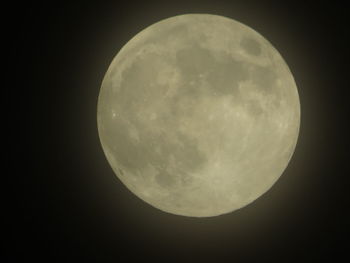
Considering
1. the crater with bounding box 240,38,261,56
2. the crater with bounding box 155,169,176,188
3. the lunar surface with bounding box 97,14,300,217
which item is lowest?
the crater with bounding box 155,169,176,188

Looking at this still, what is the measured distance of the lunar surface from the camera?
13.8 ft

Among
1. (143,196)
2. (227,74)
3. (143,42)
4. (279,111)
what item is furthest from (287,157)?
(143,42)

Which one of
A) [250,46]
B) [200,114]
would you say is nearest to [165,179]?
[200,114]

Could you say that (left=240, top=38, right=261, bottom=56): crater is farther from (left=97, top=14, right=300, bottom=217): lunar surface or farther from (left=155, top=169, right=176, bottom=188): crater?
(left=155, top=169, right=176, bottom=188): crater

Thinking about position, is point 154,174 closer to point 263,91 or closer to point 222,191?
point 222,191

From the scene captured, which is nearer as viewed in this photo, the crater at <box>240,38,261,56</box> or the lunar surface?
the lunar surface

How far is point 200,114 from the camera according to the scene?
417cm

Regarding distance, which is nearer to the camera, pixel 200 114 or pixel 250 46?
pixel 200 114

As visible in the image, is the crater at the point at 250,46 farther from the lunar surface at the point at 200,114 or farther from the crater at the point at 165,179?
the crater at the point at 165,179

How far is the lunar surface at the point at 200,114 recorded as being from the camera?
165 inches

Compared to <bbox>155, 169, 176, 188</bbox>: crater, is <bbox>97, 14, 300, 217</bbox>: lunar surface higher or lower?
higher

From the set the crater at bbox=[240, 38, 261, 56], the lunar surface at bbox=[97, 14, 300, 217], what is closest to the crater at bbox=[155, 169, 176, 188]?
the lunar surface at bbox=[97, 14, 300, 217]

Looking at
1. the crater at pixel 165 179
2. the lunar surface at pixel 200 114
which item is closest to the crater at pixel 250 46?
the lunar surface at pixel 200 114

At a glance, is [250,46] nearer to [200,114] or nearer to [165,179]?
[200,114]
